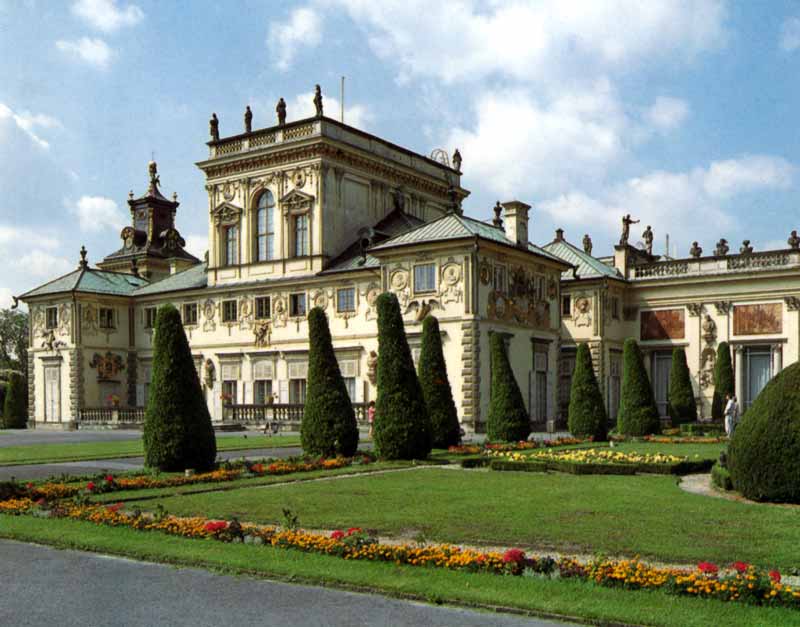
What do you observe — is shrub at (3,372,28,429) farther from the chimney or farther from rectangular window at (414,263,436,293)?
the chimney

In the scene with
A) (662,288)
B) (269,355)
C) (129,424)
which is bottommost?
(129,424)

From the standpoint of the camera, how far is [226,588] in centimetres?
1038

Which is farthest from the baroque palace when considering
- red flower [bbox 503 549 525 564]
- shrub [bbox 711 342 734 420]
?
red flower [bbox 503 549 525 564]

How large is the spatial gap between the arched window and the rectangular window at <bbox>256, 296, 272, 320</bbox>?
228 cm

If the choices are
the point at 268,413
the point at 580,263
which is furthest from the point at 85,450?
the point at 580,263

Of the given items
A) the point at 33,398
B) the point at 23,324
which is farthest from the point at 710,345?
the point at 23,324

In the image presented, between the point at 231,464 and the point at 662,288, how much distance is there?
37198mm

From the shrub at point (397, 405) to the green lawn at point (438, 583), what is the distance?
43.2 ft

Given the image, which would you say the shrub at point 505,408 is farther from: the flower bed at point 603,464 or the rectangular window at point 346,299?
the rectangular window at point 346,299

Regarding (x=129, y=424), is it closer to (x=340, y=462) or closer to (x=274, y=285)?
(x=274, y=285)

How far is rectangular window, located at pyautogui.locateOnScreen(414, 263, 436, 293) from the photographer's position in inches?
1668

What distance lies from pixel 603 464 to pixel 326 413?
25.6 feet

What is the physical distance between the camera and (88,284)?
56.1m

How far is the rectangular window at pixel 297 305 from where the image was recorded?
4919 cm
